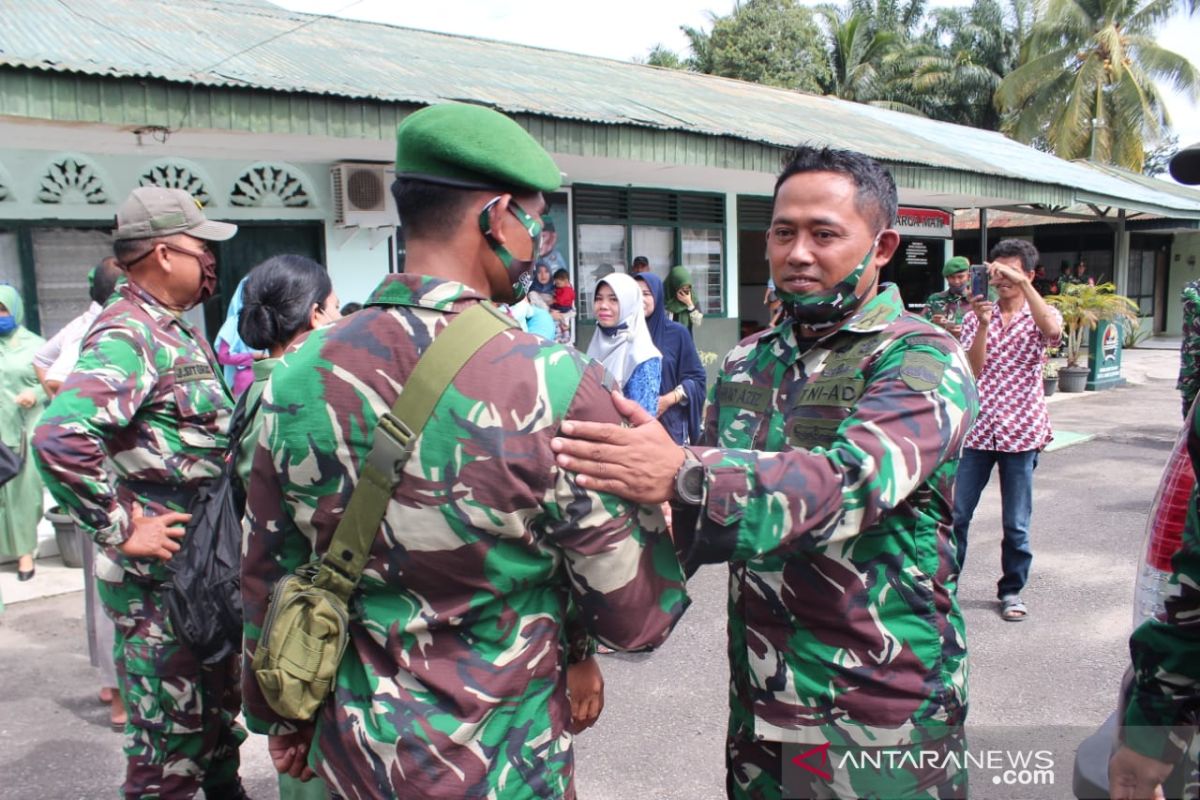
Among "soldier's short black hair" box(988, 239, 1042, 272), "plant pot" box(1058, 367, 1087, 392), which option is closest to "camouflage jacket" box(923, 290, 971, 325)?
"soldier's short black hair" box(988, 239, 1042, 272)

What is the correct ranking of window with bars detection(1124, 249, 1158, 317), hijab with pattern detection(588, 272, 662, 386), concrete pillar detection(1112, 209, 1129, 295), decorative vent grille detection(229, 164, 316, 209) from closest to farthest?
hijab with pattern detection(588, 272, 662, 386), decorative vent grille detection(229, 164, 316, 209), concrete pillar detection(1112, 209, 1129, 295), window with bars detection(1124, 249, 1158, 317)

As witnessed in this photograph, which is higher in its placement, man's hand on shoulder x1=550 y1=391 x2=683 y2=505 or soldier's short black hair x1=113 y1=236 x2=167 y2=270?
soldier's short black hair x1=113 y1=236 x2=167 y2=270

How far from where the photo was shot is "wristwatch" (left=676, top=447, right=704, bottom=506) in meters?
1.36

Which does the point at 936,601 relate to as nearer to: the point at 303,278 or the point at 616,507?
the point at 616,507

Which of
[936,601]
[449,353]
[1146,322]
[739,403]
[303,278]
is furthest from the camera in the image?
[1146,322]

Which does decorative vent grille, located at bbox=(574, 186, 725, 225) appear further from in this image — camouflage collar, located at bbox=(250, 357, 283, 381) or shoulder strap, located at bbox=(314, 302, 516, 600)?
shoulder strap, located at bbox=(314, 302, 516, 600)

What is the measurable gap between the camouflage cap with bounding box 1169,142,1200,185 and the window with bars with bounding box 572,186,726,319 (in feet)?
25.5

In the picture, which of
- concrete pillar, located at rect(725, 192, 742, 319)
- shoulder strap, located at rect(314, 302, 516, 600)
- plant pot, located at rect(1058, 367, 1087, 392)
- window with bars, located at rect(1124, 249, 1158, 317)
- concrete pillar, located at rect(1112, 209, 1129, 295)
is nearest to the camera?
shoulder strap, located at rect(314, 302, 516, 600)

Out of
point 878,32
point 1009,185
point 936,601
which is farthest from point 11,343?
point 878,32

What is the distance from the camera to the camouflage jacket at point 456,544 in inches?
50.3

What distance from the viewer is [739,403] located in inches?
75.3

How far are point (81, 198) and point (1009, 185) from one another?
33.9 feet

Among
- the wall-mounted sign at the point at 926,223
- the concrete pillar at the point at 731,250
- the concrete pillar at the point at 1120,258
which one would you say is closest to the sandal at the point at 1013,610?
the concrete pillar at the point at 731,250

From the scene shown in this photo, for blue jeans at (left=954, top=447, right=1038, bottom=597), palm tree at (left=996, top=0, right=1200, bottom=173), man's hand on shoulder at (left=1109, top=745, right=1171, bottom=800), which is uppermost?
palm tree at (left=996, top=0, right=1200, bottom=173)
